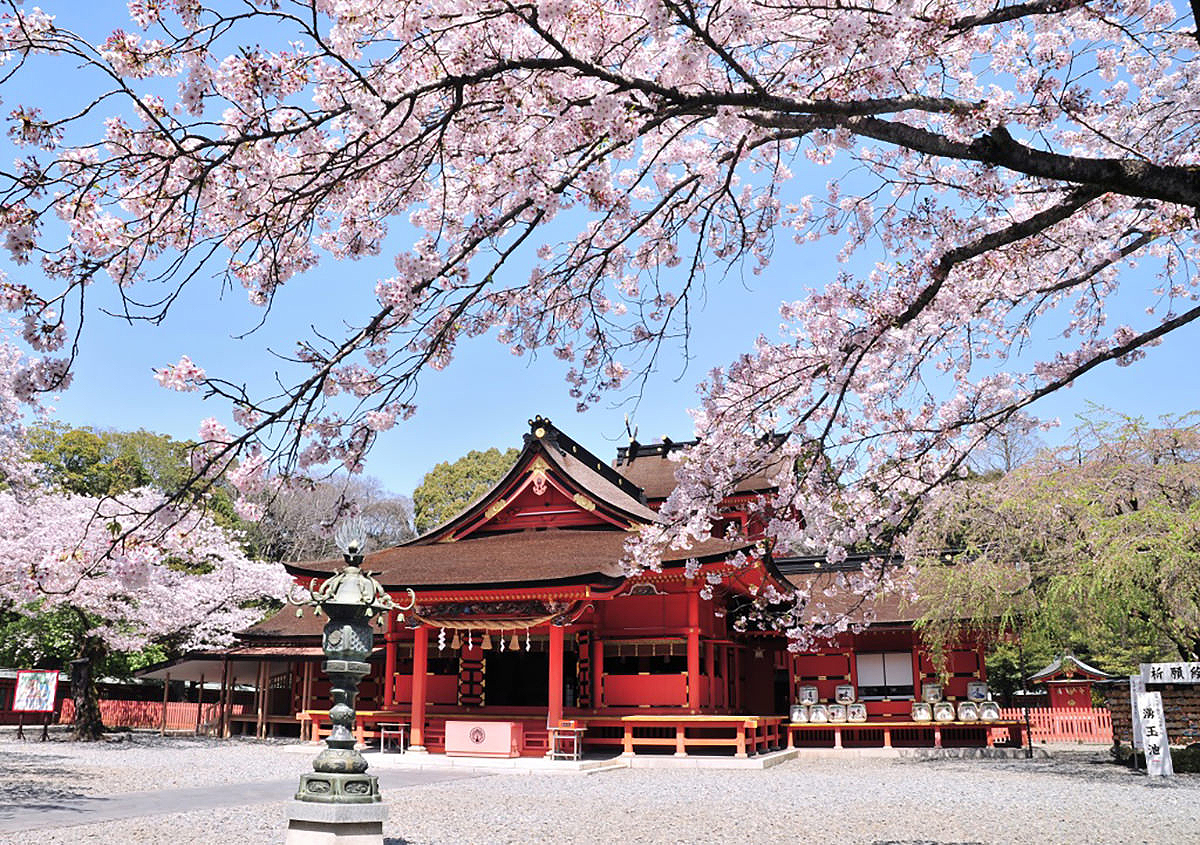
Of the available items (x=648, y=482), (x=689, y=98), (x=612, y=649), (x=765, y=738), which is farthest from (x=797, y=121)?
(x=648, y=482)

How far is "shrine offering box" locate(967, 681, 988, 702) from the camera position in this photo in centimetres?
1953

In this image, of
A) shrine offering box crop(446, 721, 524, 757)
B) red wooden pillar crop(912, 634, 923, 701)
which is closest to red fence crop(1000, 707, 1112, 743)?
red wooden pillar crop(912, 634, 923, 701)

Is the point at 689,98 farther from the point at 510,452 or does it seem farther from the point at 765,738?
the point at 510,452

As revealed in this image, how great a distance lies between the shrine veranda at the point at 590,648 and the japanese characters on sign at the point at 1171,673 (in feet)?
14.0

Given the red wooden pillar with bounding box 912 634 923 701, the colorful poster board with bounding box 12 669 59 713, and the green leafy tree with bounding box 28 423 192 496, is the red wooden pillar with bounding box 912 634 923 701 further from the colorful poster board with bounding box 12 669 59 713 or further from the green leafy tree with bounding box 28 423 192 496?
the green leafy tree with bounding box 28 423 192 496

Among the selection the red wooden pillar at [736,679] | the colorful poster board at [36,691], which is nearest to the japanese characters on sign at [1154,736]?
the red wooden pillar at [736,679]

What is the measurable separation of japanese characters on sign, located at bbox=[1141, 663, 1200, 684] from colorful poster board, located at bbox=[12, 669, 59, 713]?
79.9 feet

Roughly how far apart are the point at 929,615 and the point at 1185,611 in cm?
412

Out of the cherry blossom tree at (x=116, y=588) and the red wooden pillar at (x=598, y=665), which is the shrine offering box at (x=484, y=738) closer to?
the red wooden pillar at (x=598, y=665)

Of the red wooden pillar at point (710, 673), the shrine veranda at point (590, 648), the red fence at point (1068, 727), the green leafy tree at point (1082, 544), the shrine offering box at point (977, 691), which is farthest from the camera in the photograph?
the red fence at point (1068, 727)

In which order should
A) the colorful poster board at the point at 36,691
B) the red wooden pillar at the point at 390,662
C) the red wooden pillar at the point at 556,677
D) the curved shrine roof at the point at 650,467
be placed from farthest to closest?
the curved shrine roof at the point at 650,467, the colorful poster board at the point at 36,691, the red wooden pillar at the point at 390,662, the red wooden pillar at the point at 556,677

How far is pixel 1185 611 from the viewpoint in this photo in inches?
531

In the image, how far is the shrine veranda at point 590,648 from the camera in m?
16.6

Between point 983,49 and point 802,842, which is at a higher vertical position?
point 983,49
